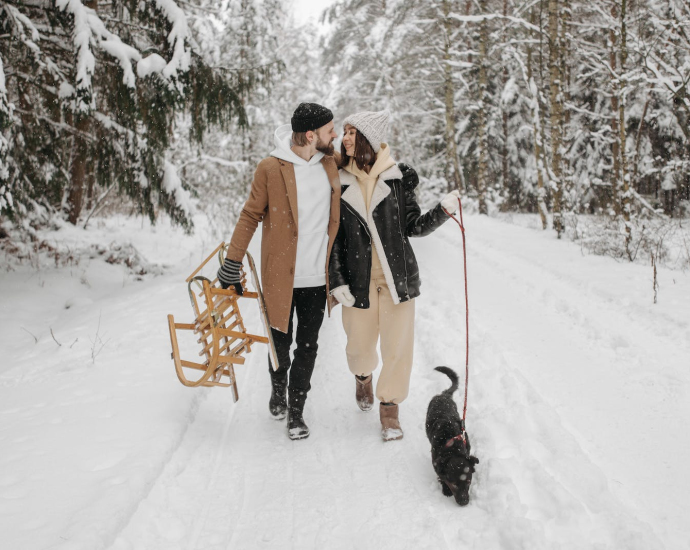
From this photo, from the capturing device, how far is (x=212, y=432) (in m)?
3.41

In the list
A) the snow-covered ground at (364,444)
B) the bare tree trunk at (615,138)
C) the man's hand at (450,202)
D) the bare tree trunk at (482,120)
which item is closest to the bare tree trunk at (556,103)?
the bare tree trunk at (615,138)

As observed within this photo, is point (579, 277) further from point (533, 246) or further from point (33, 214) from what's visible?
point (33, 214)

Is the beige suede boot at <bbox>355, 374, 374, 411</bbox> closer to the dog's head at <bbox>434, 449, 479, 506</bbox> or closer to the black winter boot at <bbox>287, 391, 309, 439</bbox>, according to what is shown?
the black winter boot at <bbox>287, 391, 309, 439</bbox>

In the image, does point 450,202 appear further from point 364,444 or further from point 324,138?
point 364,444

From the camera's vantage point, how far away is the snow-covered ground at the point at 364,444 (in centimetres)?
231

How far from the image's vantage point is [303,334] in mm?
3277

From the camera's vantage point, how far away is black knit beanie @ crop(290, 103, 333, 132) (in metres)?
3.04

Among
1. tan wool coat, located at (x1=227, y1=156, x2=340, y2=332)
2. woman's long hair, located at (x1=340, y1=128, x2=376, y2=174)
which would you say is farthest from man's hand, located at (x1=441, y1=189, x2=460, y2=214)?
tan wool coat, located at (x1=227, y1=156, x2=340, y2=332)

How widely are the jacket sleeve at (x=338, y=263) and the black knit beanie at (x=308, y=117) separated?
634mm

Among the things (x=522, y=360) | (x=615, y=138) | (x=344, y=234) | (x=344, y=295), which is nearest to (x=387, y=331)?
(x=344, y=295)

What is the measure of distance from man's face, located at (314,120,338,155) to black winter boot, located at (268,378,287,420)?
159 centimetres

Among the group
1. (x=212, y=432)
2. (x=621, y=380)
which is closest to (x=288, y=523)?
(x=212, y=432)

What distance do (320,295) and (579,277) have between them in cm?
469

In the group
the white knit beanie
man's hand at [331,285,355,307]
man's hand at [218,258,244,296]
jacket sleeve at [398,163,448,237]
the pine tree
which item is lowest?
man's hand at [331,285,355,307]
